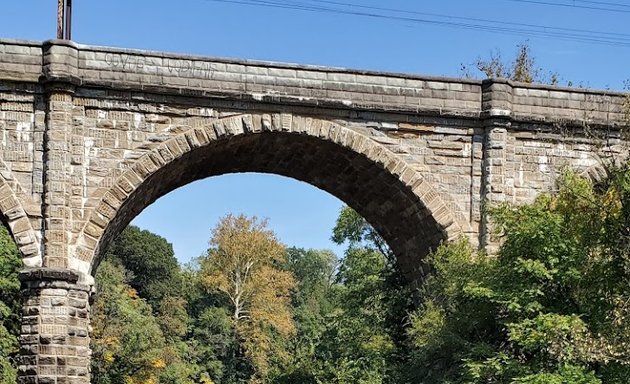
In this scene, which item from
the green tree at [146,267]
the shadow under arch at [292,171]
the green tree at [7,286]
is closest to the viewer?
the shadow under arch at [292,171]

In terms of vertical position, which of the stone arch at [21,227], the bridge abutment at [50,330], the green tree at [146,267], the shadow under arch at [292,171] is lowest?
the bridge abutment at [50,330]

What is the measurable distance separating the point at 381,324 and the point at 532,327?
1124cm

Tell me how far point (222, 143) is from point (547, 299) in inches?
255

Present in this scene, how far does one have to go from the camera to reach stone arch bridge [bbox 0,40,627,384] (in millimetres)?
19188

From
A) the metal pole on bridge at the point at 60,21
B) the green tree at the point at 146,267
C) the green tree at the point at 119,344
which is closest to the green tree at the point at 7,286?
the metal pole on bridge at the point at 60,21

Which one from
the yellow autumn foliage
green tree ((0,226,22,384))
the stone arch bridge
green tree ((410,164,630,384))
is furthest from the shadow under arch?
the yellow autumn foliage

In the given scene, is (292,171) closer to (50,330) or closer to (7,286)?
(50,330)

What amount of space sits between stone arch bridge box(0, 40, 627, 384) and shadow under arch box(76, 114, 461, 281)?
0.11ft

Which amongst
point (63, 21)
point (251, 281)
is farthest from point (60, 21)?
point (251, 281)

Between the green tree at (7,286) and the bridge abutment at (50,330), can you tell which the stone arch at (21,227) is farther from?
the green tree at (7,286)

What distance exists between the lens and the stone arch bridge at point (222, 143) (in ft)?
63.0

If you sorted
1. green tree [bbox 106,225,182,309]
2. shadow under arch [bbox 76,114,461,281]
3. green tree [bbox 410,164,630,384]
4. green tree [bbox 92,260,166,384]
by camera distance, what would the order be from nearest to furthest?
green tree [bbox 410,164,630,384]
shadow under arch [bbox 76,114,461,281]
green tree [bbox 92,260,166,384]
green tree [bbox 106,225,182,309]

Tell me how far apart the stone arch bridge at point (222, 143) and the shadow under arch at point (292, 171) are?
35 millimetres

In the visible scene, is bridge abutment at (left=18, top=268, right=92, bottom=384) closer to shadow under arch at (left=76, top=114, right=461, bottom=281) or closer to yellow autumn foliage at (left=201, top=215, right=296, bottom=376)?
shadow under arch at (left=76, top=114, right=461, bottom=281)
